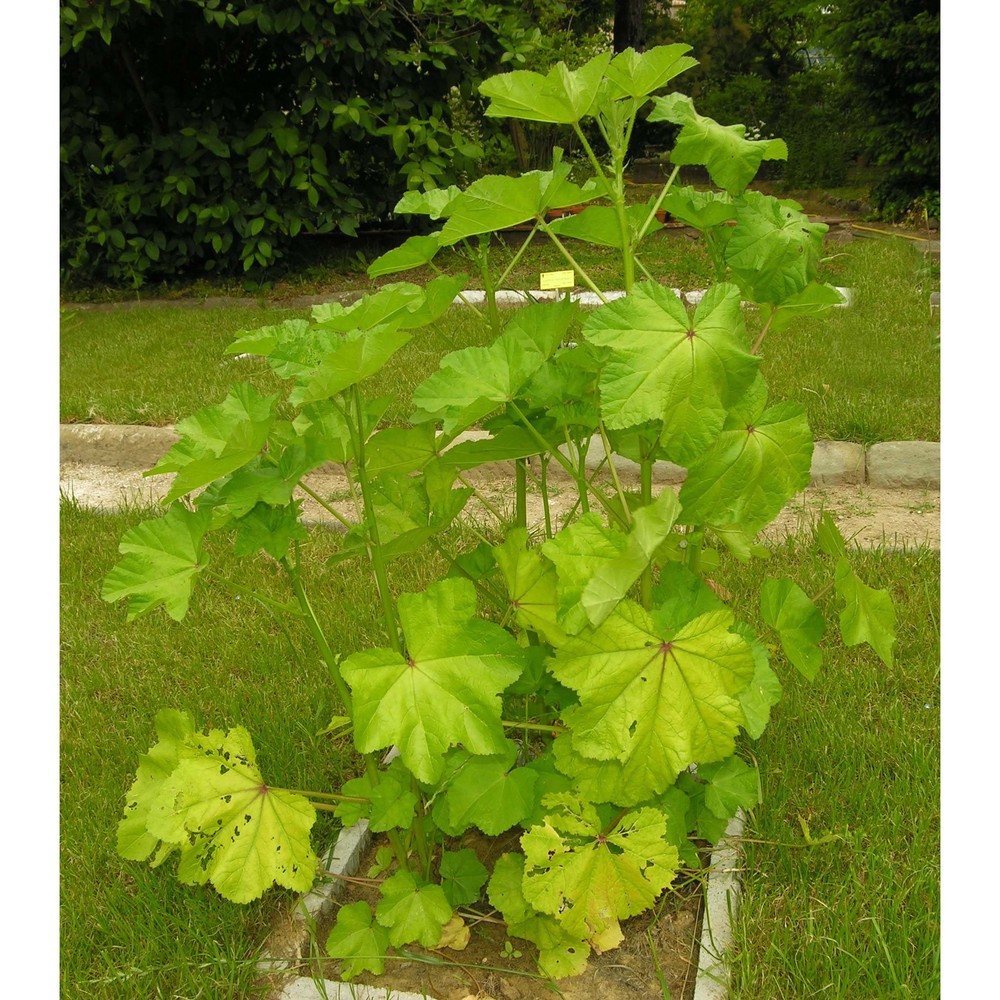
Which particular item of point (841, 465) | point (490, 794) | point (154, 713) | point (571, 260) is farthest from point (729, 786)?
point (841, 465)

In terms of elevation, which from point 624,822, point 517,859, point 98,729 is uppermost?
point 624,822

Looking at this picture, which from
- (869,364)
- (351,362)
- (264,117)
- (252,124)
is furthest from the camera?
(252,124)

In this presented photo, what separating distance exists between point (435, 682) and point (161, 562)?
437mm

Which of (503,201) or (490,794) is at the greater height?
(503,201)

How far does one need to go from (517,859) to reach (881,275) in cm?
553

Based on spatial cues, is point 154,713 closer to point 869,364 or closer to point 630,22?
point 869,364

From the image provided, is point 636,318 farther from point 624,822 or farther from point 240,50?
point 240,50

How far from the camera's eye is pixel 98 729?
2393mm

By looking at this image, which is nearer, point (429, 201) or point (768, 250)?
point (768, 250)

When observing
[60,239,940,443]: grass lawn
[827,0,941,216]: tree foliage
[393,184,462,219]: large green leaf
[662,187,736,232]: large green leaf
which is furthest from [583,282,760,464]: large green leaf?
[827,0,941,216]: tree foliage

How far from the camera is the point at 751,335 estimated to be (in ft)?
15.8

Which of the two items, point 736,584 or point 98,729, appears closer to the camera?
point 98,729

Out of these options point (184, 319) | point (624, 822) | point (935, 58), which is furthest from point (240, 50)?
point (624, 822)

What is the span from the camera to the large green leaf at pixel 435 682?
135 cm
